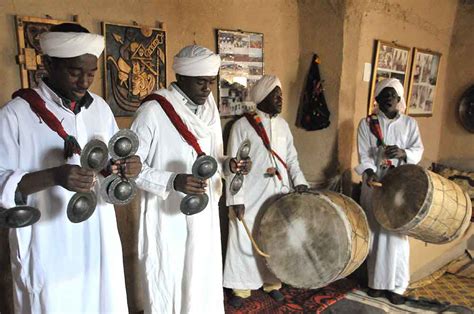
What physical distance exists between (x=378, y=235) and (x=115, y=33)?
2.76 meters

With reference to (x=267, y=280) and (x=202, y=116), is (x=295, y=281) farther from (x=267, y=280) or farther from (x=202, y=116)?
(x=202, y=116)

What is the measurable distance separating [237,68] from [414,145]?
1.76 m

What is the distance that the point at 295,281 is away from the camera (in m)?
3.20

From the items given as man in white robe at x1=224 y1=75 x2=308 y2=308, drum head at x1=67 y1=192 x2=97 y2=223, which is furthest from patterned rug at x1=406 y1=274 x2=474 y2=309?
drum head at x1=67 y1=192 x2=97 y2=223

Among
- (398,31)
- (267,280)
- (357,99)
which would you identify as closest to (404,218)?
(267,280)

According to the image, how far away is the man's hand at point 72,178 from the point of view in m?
1.64

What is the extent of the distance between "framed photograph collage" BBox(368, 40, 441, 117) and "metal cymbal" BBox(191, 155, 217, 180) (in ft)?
9.24

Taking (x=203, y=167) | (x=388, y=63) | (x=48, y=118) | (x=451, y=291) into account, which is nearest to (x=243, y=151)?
(x=203, y=167)

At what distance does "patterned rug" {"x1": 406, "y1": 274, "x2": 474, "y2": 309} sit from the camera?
412 centimetres

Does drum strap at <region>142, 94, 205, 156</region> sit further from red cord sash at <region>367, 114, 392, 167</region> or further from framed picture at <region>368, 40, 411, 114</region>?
framed picture at <region>368, 40, 411, 114</region>

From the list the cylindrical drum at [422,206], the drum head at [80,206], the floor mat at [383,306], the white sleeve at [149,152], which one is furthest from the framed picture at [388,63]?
the drum head at [80,206]

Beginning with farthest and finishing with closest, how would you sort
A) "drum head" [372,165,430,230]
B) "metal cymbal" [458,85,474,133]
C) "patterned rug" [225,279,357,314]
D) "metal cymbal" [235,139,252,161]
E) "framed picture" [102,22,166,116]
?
"metal cymbal" [458,85,474,133], "patterned rug" [225,279,357,314], "drum head" [372,165,430,230], "framed picture" [102,22,166,116], "metal cymbal" [235,139,252,161]

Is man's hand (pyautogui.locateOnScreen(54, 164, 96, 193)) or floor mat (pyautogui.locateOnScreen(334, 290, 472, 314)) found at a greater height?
man's hand (pyautogui.locateOnScreen(54, 164, 96, 193))

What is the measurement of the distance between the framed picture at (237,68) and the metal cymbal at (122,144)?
6.06ft
